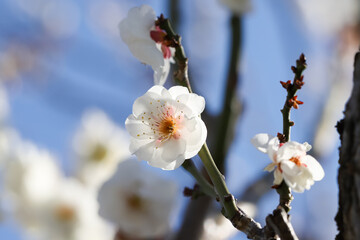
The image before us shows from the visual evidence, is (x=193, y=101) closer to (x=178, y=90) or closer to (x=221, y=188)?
(x=178, y=90)

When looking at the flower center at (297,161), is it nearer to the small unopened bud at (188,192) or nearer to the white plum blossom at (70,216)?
the small unopened bud at (188,192)

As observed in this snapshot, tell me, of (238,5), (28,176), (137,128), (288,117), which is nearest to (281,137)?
(288,117)

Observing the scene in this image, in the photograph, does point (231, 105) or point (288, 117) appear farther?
point (231, 105)

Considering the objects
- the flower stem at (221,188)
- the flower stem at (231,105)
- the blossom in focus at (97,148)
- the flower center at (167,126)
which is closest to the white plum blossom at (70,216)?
the blossom in focus at (97,148)

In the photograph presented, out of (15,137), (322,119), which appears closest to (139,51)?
(322,119)

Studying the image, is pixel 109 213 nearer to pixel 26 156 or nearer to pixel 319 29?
pixel 26 156

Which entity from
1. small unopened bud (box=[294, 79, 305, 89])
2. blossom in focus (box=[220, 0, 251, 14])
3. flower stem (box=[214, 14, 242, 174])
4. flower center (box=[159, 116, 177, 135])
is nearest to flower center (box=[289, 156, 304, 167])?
small unopened bud (box=[294, 79, 305, 89])
